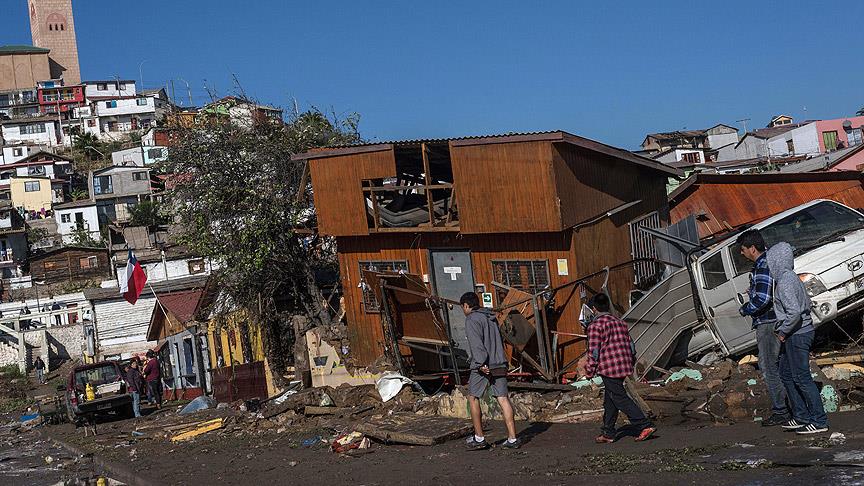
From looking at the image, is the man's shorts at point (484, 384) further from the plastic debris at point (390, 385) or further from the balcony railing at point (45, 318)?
the balcony railing at point (45, 318)

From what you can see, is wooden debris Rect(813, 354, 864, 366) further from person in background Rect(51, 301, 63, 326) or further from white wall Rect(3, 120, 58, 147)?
white wall Rect(3, 120, 58, 147)

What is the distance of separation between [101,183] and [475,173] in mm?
61416

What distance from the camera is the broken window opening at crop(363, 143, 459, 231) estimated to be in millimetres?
18328

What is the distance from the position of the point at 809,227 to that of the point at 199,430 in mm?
11044

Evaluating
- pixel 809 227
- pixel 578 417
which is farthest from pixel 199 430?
pixel 809 227

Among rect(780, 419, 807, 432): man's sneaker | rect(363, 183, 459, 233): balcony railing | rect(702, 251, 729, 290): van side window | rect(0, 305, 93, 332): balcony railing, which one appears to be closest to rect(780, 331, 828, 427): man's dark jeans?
rect(780, 419, 807, 432): man's sneaker

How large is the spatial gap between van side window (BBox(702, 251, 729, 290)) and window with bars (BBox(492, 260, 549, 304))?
3.95m

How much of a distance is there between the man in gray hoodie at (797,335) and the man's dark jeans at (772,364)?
0.94ft

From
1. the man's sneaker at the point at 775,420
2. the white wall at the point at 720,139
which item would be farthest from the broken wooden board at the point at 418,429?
the white wall at the point at 720,139

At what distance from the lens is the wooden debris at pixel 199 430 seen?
17.0 metres

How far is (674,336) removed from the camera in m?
14.2

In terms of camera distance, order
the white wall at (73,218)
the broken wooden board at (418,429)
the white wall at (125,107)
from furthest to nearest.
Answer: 1. the white wall at (125,107)
2. the white wall at (73,218)
3. the broken wooden board at (418,429)

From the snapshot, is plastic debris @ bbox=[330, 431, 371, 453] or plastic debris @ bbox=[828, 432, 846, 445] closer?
plastic debris @ bbox=[828, 432, 846, 445]

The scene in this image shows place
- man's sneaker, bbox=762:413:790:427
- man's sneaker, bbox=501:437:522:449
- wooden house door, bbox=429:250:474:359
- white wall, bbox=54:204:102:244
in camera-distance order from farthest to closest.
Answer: white wall, bbox=54:204:102:244
wooden house door, bbox=429:250:474:359
man's sneaker, bbox=501:437:522:449
man's sneaker, bbox=762:413:790:427
